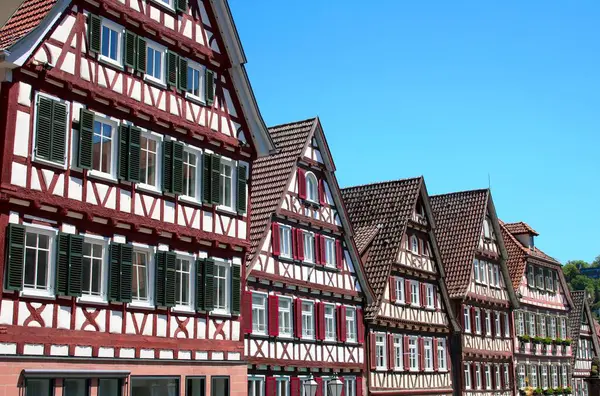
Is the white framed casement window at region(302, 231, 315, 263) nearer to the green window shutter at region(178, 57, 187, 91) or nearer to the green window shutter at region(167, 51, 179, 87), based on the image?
the green window shutter at region(178, 57, 187, 91)

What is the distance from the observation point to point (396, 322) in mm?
37312

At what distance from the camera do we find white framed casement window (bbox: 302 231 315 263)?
105 feet

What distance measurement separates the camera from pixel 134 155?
22250 mm

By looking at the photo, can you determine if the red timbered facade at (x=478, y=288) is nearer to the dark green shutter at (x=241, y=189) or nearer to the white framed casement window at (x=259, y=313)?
the white framed casement window at (x=259, y=313)

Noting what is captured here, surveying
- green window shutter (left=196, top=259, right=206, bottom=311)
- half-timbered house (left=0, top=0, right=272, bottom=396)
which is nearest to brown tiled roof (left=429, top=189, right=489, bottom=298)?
half-timbered house (left=0, top=0, right=272, bottom=396)

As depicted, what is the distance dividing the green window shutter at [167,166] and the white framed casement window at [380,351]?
15459 mm

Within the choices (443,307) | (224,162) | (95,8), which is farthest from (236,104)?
(443,307)

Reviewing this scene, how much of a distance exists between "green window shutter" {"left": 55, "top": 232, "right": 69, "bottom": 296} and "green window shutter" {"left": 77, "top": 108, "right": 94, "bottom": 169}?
1.74 m

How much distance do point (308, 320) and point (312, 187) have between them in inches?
187

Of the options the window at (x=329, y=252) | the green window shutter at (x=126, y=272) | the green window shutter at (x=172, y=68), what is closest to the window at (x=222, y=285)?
the green window shutter at (x=126, y=272)

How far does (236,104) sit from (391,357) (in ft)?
48.2

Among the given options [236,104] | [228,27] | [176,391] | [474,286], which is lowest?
[176,391]

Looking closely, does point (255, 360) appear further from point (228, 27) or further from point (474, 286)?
point (474, 286)

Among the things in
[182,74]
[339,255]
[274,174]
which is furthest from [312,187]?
[182,74]
